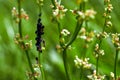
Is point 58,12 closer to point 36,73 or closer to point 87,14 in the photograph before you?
point 87,14

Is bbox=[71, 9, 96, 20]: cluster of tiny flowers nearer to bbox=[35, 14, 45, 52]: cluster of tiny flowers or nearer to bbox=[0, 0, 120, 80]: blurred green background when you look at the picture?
bbox=[35, 14, 45, 52]: cluster of tiny flowers

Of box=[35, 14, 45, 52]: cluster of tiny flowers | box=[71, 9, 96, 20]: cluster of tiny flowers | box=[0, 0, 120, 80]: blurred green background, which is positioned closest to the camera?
box=[71, 9, 96, 20]: cluster of tiny flowers

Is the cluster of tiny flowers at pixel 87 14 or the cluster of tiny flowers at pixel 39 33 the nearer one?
the cluster of tiny flowers at pixel 87 14

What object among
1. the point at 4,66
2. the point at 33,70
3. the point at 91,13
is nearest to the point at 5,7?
the point at 4,66

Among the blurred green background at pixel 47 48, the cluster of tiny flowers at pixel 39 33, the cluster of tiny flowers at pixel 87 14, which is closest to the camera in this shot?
the cluster of tiny flowers at pixel 87 14

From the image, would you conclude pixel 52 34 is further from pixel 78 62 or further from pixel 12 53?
pixel 78 62

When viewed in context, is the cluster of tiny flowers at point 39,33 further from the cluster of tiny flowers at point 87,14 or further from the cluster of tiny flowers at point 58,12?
the cluster of tiny flowers at point 87,14

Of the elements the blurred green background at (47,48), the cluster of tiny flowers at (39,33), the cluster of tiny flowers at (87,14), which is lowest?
the blurred green background at (47,48)

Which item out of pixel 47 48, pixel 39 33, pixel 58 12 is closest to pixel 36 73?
pixel 39 33

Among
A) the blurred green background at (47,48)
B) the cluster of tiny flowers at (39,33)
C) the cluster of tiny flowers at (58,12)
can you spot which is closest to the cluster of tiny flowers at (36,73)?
the cluster of tiny flowers at (39,33)

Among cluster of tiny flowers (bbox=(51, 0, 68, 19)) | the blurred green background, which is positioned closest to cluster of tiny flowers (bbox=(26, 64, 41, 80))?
cluster of tiny flowers (bbox=(51, 0, 68, 19))

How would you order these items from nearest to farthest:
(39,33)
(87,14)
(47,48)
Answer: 1. (87,14)
2. (39,33)
3. (47,48)
